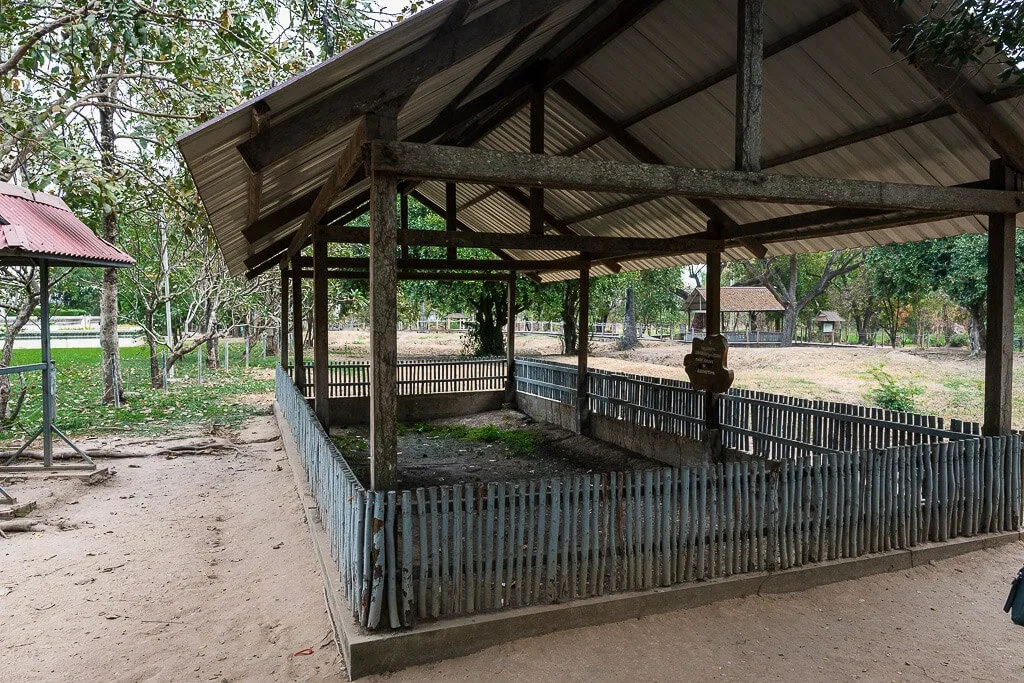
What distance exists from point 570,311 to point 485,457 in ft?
54.7

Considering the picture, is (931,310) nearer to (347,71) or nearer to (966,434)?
(966,434)

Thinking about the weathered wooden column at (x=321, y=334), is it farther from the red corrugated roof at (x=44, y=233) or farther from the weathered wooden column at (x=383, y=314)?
the weathered wooden column at (x=383, y=314)

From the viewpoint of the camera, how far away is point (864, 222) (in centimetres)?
783

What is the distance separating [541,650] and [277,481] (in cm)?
609

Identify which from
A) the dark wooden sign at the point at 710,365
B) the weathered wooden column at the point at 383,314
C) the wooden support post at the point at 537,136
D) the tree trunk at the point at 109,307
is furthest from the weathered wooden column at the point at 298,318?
the weathered wooden column at the point at 383,314

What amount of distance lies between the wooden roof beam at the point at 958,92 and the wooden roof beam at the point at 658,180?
434mm

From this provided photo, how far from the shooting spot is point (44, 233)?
8.59 meters

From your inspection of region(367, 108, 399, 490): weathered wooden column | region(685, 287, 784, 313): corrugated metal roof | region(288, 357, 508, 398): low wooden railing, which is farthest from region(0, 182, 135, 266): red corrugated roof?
region(685, 287, 784, 313): corrugated metal roof

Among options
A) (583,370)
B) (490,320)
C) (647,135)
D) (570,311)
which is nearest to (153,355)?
(490,320)

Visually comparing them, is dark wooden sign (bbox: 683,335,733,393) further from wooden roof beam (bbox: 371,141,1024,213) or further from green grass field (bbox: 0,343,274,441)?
green grass field (bbox: 0,343,274,441)

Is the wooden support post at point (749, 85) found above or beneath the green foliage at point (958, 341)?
above

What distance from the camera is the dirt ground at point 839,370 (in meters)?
17.6

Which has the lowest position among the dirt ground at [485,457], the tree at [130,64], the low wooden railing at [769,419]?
the dirt ground at [485,457]

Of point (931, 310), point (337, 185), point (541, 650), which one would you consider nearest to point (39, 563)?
point (337, 185)
